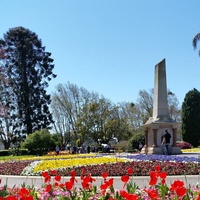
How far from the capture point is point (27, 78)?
186 ft

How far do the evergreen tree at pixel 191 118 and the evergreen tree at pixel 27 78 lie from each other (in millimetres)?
20040

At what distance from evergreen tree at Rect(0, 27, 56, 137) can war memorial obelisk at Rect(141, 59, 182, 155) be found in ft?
96.7

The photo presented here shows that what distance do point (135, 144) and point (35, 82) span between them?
72.8 feet

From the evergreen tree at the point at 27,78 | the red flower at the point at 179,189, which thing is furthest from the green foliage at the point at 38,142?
the red flower at the point at 179,189

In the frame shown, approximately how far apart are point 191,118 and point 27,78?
24.9m

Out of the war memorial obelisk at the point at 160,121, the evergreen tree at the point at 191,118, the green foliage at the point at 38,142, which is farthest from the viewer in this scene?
the evergreen tree at the point at 191,118

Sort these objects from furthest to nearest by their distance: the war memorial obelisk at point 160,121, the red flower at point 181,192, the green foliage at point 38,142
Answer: the green foliage at point 38,142
the war memorial obelisk at point 160,121
the red flower at point 181,192

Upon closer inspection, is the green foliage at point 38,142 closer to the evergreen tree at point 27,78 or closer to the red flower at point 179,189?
the evergreen tree at point 27,78

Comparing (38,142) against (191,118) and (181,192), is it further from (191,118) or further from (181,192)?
(181,192)

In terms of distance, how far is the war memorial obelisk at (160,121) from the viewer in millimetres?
27422

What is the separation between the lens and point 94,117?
54.4m

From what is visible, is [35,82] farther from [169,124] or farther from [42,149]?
[169,124]

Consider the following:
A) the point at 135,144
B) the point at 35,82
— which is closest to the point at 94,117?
the point at 35,82

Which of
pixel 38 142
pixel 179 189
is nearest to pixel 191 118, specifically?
pixel 38 142
